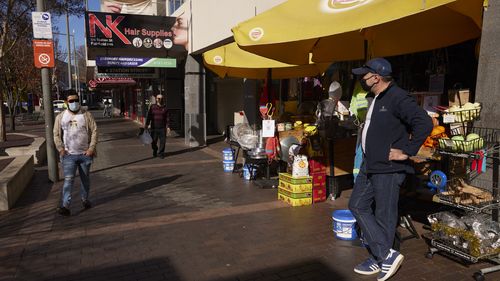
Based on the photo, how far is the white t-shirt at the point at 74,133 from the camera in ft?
18.8

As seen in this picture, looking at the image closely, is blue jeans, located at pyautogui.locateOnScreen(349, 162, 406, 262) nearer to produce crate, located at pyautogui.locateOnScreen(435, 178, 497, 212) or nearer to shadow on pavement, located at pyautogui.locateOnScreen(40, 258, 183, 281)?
produce crate, located at pyautogui.locateOnScreen(435, 178, 497, 212)

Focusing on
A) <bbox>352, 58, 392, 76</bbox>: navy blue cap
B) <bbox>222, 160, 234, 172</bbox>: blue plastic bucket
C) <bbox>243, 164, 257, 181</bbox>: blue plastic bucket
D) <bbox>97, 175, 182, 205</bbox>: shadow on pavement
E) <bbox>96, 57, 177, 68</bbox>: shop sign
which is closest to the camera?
<bbox>352, 58, 392, 76</bbox>: navy blue cap

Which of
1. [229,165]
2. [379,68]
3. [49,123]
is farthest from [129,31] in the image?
[379,68]

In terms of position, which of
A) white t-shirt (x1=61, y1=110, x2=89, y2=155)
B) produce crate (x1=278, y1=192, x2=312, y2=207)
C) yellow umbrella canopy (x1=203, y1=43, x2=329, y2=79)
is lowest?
produce crate (x1=278, y1=192, x2=312, y2=207)

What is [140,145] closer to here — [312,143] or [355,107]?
[312,143]

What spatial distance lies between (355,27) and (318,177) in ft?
9.20

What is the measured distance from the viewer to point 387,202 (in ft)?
11.4

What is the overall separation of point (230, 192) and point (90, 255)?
3.06 metres

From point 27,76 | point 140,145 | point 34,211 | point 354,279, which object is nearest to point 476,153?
point 354,279

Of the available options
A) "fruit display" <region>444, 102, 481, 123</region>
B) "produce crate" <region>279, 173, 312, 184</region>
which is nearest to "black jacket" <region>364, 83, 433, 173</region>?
"fruit display" <region>444, 102, 481, 123</region>

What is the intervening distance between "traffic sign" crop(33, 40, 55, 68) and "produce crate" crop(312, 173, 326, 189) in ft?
18.8

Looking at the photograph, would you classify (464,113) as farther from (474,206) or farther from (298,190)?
(298,190)

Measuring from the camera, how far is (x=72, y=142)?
18.8 ft

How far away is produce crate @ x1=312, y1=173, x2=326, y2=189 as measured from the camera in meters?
6.14
